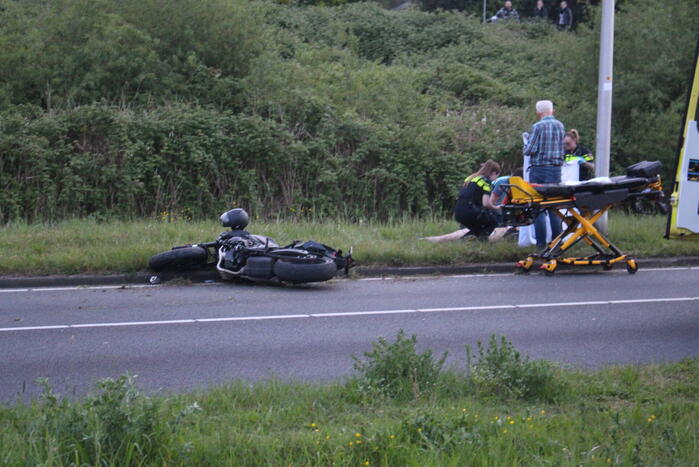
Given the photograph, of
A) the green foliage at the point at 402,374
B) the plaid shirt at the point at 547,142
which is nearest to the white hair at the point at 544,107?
the plaid shirt at the point at 547,142

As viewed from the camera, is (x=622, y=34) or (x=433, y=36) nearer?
(x=622, y=34)

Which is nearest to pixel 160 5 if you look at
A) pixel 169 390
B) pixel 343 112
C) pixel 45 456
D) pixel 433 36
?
pixel 343 112

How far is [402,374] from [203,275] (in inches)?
255

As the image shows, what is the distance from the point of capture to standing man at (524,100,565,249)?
1307cm

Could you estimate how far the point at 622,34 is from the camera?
68.7 ft

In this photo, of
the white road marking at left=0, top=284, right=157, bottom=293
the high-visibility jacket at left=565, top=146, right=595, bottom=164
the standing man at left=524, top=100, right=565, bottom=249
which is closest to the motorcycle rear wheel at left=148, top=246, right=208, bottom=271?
the white road marking at left=0, top=284, right=157, bottom=293

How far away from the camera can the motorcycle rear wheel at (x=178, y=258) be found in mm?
11688

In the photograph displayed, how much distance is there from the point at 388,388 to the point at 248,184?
11882 millimetres

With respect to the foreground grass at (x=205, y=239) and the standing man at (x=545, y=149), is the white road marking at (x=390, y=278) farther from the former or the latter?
the standing man at (x=545, y=149)

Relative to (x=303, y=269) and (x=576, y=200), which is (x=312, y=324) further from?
(x=576, y=200)

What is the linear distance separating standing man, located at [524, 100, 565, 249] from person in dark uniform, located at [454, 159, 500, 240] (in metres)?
0.77

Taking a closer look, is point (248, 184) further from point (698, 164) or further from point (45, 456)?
point (45, 456)

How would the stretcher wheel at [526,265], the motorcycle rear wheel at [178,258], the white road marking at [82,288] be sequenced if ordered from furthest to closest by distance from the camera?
the stretcher wheel at [526,265]
the motorcycle rear wheel at [178,258]
the white road marking at [82,288]

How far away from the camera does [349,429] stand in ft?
17.1
